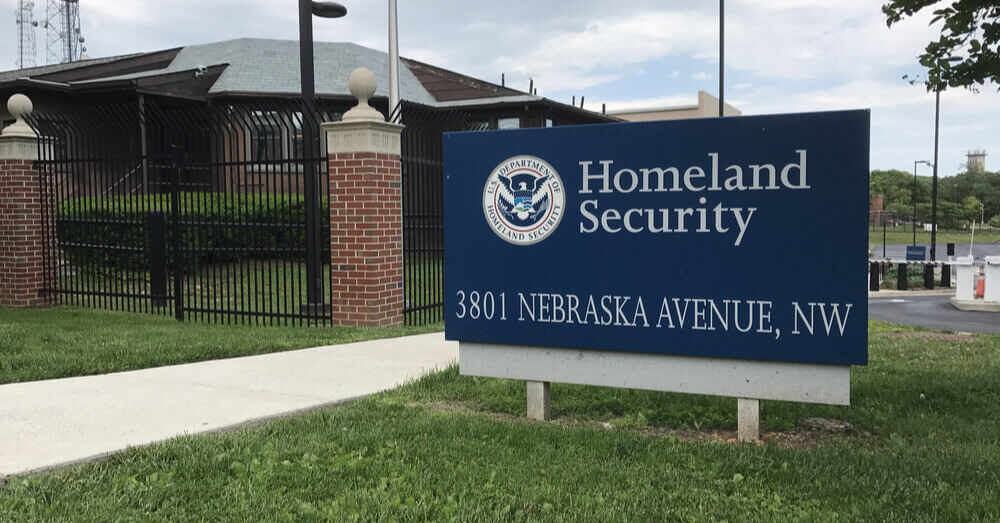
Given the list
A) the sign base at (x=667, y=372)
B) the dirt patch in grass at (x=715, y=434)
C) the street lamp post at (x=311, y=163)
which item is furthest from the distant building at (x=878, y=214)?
the sign base at (x=667, y=372)

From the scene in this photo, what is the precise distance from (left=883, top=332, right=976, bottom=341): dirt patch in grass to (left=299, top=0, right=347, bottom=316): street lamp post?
7132 mm

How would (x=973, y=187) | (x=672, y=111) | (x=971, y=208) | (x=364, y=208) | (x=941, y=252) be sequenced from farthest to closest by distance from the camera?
(x=973, y=187) → (x=971, y=208) → (x=941, y=252) → (x=672, y=111) → (x=364, y=208)

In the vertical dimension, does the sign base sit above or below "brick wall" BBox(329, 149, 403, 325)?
below

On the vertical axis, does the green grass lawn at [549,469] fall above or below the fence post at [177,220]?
below

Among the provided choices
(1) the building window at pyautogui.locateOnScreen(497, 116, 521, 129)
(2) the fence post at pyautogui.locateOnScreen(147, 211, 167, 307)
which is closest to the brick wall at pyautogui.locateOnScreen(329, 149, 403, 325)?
(2) the fence post at pyautogui.locateOnScreen(147, 211, 167, 307)

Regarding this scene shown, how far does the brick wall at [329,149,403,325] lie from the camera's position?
9.00m

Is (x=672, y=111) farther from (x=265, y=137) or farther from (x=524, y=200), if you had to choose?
(x=524, y=200)

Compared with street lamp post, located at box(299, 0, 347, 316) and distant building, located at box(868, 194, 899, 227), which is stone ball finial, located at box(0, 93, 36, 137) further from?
distant building, located at box(868, 194, 899, 227)

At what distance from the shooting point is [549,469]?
12.9 ft

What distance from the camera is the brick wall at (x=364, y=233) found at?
9.00 m

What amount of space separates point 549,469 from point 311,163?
6.56 meters

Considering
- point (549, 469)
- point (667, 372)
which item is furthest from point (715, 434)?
point (549, 469)

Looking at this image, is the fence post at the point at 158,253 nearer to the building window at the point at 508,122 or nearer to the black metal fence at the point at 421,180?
the black metal fence at the point at 421,180

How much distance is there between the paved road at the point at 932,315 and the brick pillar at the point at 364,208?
1175 centimetres
